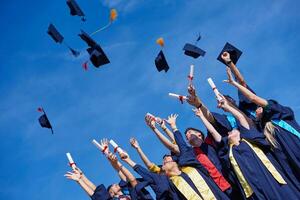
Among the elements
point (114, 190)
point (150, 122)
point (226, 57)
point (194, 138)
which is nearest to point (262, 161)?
point (194, 138)

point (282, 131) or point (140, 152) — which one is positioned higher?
point (140, 152)

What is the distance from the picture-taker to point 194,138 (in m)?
5.64

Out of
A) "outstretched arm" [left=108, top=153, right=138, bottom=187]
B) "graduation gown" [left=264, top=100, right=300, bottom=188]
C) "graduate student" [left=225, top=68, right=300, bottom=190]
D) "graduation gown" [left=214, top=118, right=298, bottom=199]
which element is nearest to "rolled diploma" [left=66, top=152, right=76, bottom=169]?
"outstretched arm" [left=108, top=153, right=138, bottom=187]

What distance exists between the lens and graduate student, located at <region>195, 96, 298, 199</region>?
15.7ft

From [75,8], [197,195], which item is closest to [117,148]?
[197,195]

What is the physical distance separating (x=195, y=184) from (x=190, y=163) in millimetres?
297

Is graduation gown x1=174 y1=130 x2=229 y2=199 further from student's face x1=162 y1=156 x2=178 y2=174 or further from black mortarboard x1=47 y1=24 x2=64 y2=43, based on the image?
black mortarboard x1=47 y1=24 x2=64 y2=43

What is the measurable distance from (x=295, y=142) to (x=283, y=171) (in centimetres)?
39

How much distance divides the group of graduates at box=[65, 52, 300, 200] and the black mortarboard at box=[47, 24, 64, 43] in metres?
2.61

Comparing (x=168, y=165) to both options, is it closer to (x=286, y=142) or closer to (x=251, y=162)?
(x=251, y=162)

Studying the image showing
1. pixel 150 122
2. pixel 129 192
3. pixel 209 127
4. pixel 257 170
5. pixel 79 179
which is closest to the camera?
pixel 257 170

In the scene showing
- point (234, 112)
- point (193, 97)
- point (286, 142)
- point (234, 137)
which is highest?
point (193, 97)

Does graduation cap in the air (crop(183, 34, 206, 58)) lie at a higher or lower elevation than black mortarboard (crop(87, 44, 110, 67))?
lower

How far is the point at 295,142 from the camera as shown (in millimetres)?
5070
